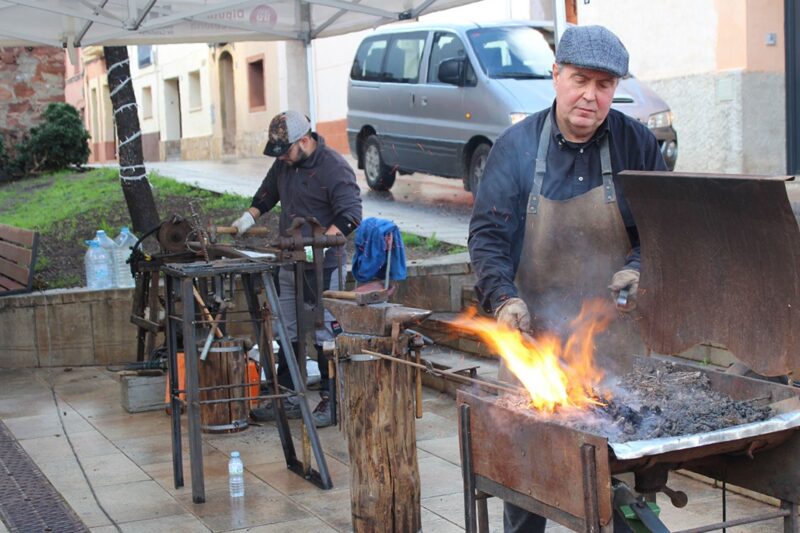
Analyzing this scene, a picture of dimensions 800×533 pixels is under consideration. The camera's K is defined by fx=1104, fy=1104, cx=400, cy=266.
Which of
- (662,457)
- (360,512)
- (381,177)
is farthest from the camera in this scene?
(381,177)

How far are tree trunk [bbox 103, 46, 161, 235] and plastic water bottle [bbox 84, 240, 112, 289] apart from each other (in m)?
1.41

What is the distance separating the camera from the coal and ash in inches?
111

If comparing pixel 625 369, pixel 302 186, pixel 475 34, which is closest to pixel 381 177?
pixel 475 34

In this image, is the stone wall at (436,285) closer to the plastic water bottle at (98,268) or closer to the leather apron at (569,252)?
the plastic water bottle at (98,268)

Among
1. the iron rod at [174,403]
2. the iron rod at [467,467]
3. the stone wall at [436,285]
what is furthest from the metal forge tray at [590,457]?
the stone wall at [436,285]

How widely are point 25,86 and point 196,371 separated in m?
13.5

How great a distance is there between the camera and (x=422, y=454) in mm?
5840

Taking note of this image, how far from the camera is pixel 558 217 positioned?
3.45 m

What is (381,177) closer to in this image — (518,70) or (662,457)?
(518,70)

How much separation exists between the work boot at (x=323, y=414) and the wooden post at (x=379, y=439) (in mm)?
1978

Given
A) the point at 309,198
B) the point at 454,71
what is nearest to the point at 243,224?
the point at 309,198

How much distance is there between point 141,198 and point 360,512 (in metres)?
6.11

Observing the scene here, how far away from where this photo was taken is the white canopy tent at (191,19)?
27.0ft

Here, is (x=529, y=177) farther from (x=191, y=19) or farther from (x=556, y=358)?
(x=191, y=19)
